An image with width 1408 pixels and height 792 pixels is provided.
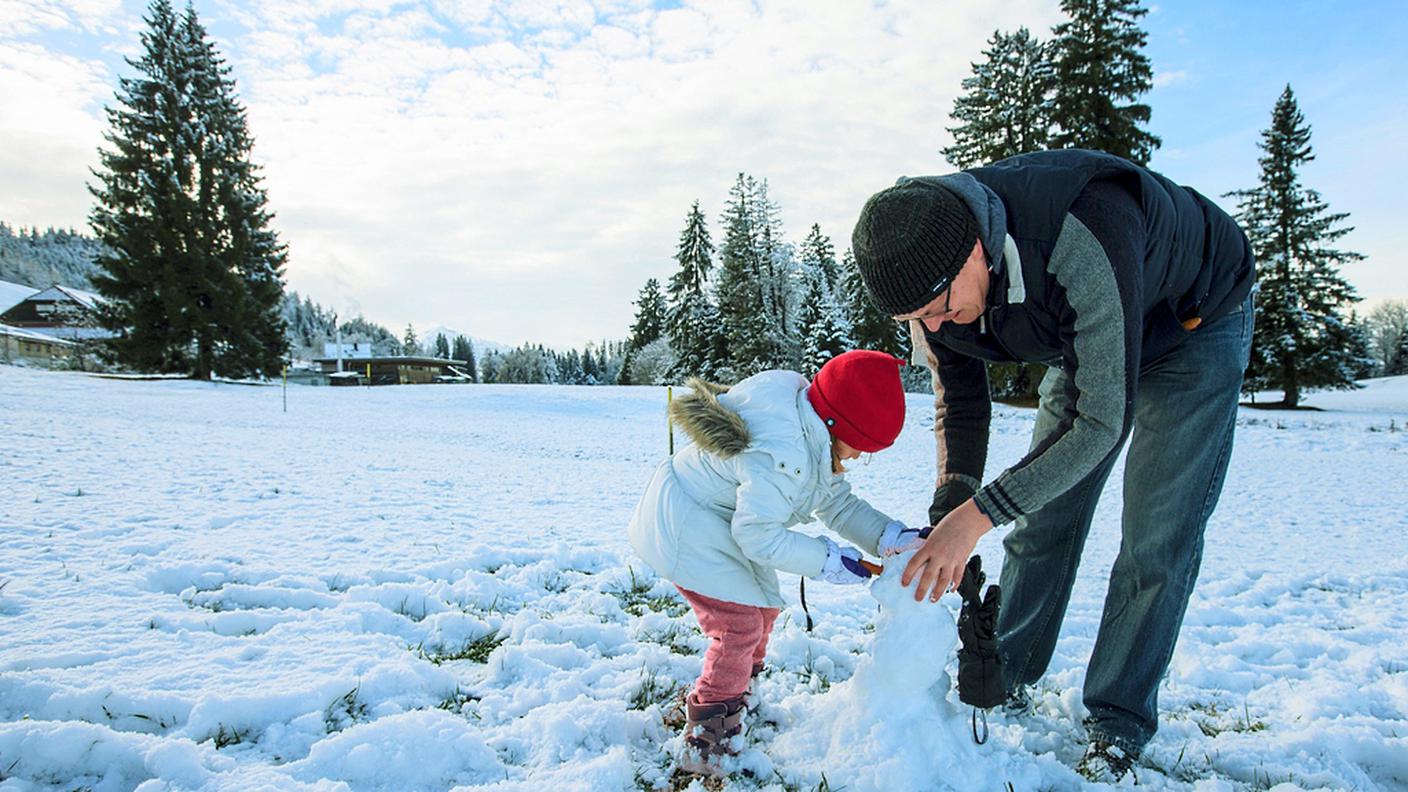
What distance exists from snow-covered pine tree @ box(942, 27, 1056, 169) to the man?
22330 millimetres

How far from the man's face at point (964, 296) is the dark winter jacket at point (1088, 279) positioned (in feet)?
0.11

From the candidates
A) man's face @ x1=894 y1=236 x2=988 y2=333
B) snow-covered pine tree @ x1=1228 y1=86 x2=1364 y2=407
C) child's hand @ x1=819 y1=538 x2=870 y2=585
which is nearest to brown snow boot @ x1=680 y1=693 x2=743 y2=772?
child's hand @ x1=819 y1=538 x2=870 y2=585

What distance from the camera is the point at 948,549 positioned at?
200cm

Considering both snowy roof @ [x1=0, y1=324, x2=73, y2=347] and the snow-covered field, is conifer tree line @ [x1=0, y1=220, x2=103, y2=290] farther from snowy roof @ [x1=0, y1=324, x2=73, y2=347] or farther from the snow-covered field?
the snow-covered field

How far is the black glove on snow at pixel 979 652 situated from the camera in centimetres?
224

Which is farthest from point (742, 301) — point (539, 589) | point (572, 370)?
point (572, 370)

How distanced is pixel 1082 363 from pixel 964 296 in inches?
14.4

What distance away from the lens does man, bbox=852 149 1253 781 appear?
190cm

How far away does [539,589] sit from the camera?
380cm

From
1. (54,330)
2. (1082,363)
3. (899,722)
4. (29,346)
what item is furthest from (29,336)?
(1082,363)

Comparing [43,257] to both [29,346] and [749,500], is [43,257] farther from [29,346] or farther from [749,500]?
[749,500]

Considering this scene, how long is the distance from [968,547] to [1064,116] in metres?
23.3

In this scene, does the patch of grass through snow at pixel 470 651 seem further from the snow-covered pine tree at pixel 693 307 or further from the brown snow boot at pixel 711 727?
the snow-covered pine tree at pixel 693 307

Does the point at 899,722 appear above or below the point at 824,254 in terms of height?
below
